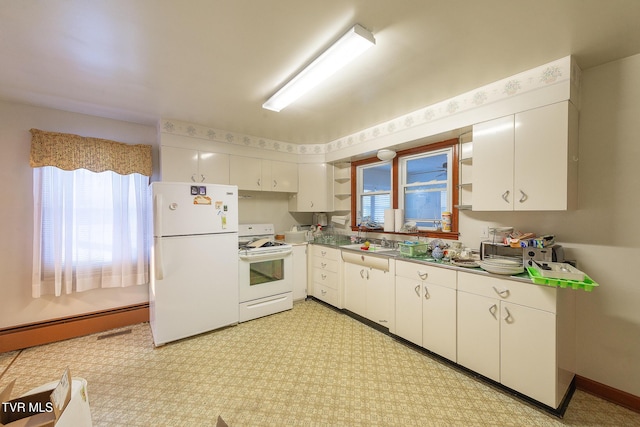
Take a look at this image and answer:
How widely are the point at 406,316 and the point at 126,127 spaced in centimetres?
393

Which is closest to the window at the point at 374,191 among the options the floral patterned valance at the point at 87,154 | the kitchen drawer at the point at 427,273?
the kitchen drawer at the point at 427,273

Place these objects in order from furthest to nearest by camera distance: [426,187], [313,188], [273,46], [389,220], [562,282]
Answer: [313,188], [389,220], [426,187], [273,46], [562,282]

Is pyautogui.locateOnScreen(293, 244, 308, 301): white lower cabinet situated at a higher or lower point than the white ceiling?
lower

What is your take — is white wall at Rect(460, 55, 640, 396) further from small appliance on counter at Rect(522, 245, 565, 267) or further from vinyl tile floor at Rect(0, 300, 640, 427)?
vinyl tile floor at Rect(0, 300, 640, 427)

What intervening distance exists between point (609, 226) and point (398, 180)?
1.95 meters

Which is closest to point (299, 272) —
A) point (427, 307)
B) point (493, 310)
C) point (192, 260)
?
point (192, 260)

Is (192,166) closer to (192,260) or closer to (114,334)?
(192,260)

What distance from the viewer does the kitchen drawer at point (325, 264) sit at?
342 centimetres

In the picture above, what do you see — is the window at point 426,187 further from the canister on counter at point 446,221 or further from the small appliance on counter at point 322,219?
the small appliance on counter at point 322,219

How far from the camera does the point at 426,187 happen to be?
3.10 m

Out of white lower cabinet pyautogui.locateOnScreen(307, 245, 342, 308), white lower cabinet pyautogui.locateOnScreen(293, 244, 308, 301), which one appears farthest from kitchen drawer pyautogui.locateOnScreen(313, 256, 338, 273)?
white lower cabinet pyautogui.locateOnScreen(293, 244, 308, 301)

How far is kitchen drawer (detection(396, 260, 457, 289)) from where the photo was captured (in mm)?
2174

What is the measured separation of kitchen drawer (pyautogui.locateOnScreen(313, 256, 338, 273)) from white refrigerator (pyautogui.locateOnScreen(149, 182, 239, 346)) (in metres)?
1.18

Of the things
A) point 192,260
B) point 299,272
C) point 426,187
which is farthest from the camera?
point 299,272
